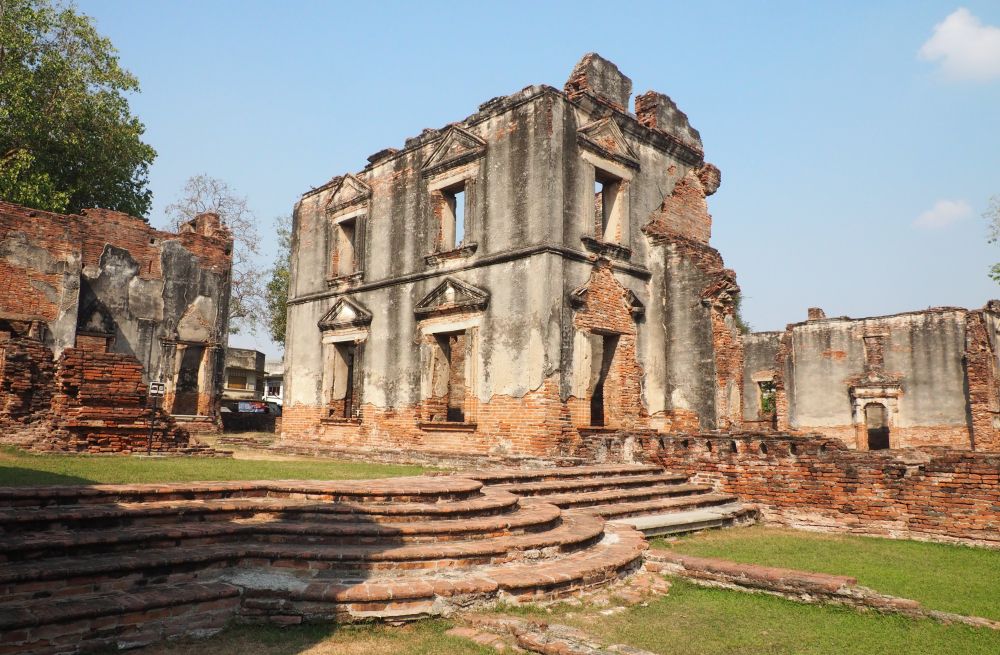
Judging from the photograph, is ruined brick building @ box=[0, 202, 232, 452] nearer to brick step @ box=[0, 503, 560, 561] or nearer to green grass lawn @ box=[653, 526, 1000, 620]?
brick step @ box=[0, 503, 560, 561]

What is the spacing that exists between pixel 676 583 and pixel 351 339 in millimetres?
11620

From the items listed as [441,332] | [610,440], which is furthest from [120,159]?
[610,440]

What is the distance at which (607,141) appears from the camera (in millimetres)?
13836

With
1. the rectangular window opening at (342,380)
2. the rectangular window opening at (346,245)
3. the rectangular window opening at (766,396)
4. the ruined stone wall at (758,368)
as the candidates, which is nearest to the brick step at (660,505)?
the rectangular window opening at (342,380)

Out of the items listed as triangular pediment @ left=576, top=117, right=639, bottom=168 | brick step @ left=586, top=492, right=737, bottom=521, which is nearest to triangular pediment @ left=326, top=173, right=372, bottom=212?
triangular pediment @ left=576, top=117, right=639, bottom=168

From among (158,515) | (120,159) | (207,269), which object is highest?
(120,159)

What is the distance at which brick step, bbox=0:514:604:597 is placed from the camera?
4379 millimetres

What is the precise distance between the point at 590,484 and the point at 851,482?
11.3 ft

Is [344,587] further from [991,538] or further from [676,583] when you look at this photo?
[991,538]

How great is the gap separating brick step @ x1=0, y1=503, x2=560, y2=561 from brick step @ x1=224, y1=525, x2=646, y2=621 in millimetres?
466

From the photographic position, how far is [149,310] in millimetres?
19469

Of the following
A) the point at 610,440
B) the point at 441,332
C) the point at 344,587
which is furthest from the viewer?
the point at 441,332

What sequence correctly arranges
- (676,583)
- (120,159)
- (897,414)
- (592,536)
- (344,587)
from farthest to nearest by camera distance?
1. (120,159)
2. (897,414)
3. (592,536)
4. (676,583)
5. (344,587)

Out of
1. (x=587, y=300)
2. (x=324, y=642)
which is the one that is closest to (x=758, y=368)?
(x=587, y=300)
